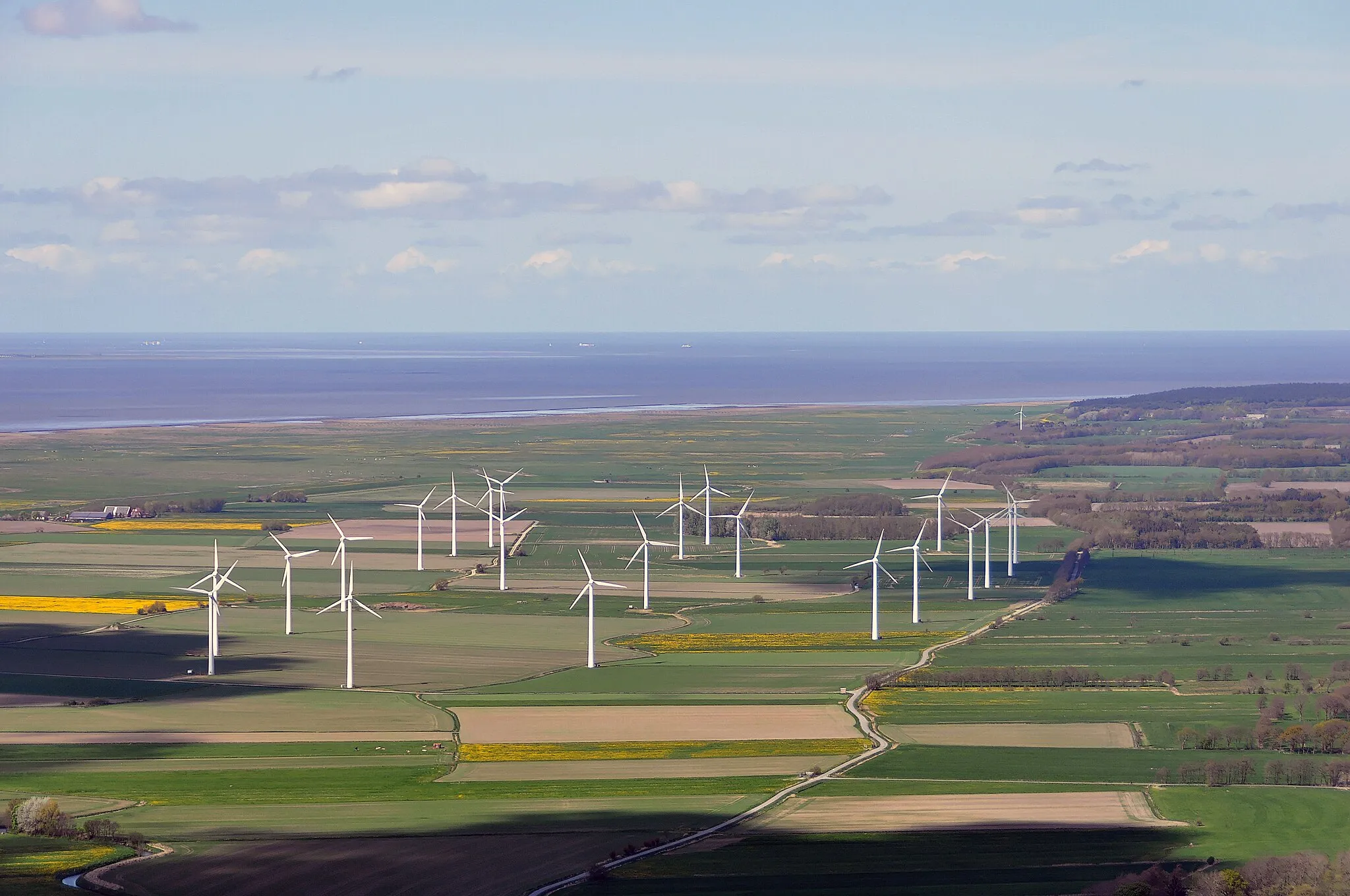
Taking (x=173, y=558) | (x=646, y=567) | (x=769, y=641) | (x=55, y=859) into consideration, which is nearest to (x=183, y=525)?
(x=173, y=558)

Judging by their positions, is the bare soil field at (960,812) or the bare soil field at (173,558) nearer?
the bare soil field at (960,812)

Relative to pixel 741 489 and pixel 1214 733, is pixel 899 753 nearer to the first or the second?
pixel 1214 733

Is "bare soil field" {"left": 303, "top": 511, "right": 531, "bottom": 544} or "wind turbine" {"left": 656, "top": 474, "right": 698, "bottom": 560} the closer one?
"wind turbine" {"left": 656, "top": 474, "right": 698, "bottom": 560}

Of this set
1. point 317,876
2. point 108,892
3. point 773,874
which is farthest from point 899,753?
point 108,892

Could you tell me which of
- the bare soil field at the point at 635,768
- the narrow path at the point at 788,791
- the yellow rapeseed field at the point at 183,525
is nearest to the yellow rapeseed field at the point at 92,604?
the yellow rapeseed field at the point at 183,525

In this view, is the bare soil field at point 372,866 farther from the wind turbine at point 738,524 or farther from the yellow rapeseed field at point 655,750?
the wind turbine at point 738,524

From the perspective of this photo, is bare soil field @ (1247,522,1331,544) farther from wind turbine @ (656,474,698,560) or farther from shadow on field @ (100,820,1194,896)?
shadow on field @ (100,820,1194,896)

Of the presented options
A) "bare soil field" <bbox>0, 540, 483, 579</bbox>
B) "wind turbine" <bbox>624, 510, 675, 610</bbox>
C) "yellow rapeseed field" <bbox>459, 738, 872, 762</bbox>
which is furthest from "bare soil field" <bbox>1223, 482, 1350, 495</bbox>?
"yellow rapeseed field" <bbox>459, 738, 872, 762</bbox>
